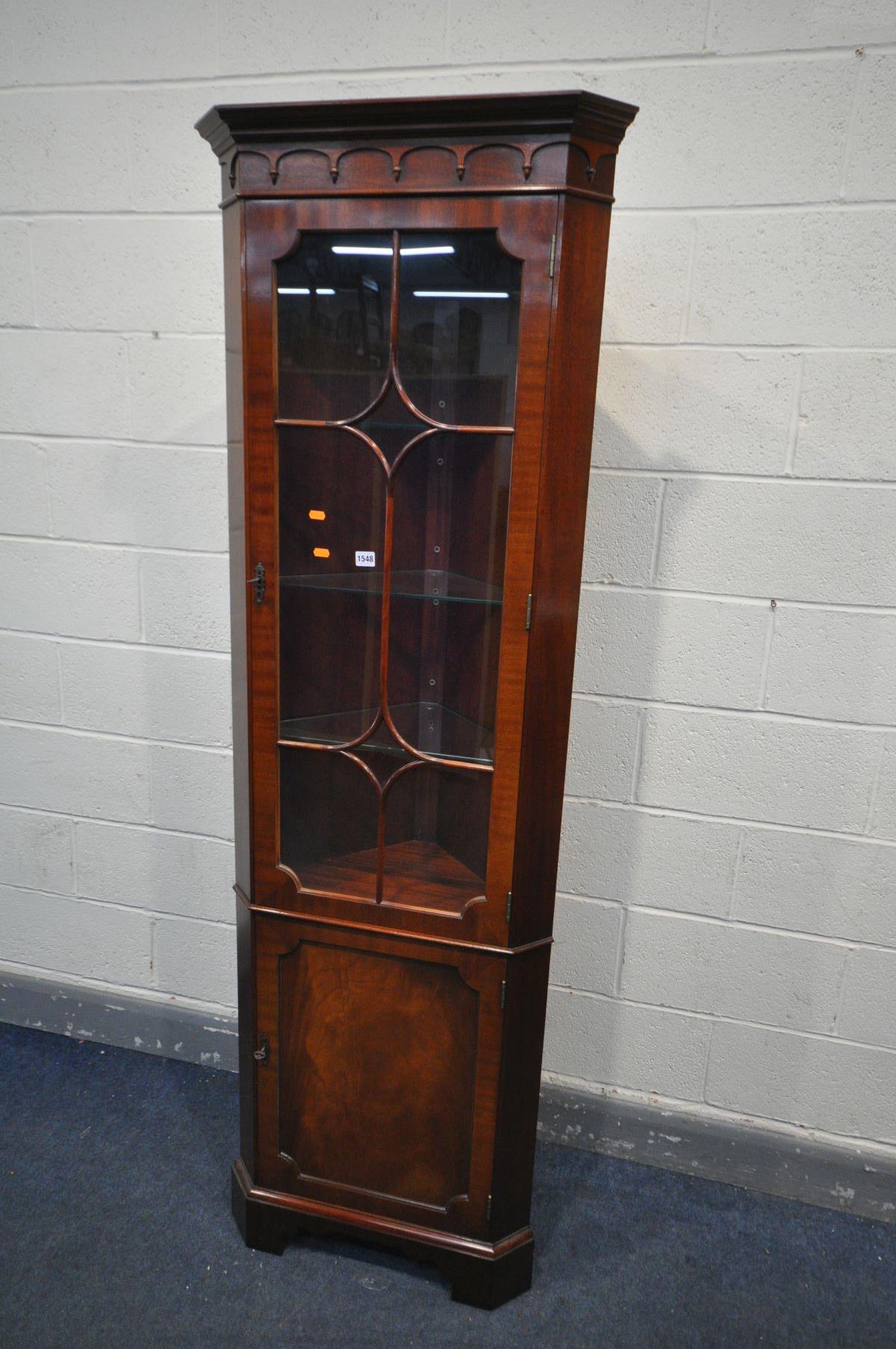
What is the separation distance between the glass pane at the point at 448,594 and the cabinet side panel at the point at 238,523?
0.23 metres

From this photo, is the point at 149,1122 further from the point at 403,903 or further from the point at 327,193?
the point at 327,193

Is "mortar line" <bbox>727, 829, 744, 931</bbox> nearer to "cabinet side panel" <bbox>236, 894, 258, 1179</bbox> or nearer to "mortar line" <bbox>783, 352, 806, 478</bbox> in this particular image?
"mortar line" <bbox>783, 352, 806, 478</bbox>

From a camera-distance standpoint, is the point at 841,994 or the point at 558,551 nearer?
the point at 558,551

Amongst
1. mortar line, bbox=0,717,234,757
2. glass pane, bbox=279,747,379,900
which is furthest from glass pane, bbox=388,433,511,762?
mortar line, bbox=0,717,234,757

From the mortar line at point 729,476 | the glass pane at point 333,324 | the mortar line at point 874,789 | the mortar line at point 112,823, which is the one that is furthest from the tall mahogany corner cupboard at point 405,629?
the mortar line at point 874,789

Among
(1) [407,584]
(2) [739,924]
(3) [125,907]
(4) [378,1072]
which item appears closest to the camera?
(1) [407,584]

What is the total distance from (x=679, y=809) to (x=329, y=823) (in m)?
0.66

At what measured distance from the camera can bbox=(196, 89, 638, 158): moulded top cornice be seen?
3.47ft

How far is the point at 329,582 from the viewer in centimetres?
134

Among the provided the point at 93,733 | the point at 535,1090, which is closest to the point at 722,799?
the point at 535,1090

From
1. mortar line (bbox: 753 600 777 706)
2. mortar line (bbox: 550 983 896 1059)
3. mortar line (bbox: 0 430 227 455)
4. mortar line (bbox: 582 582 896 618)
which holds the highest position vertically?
mortar line (bbox: 0 430 227 455)

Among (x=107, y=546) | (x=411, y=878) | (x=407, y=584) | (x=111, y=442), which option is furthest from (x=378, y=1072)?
(x=111, y=442)

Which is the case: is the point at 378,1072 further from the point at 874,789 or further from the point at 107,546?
the point at 107,546

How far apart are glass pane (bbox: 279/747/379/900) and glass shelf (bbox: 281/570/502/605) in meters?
0.25
